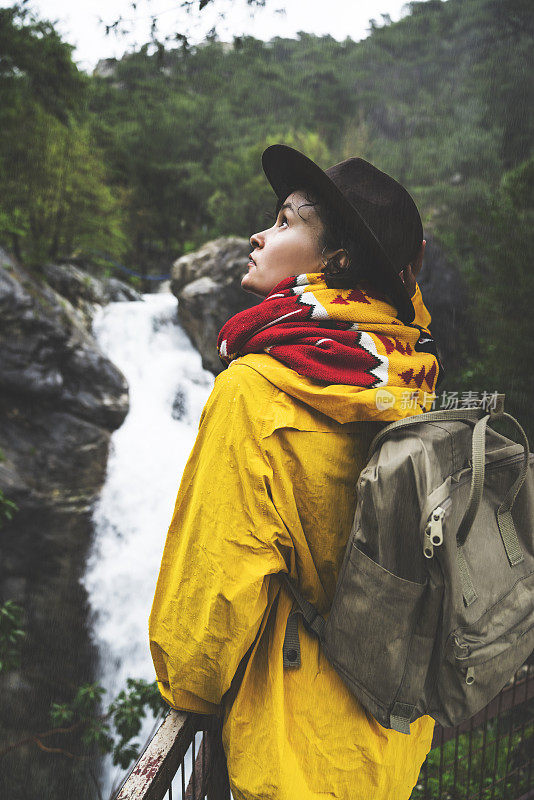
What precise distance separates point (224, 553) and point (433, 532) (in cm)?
39

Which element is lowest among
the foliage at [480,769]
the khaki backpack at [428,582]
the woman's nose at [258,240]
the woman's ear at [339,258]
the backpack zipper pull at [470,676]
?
the foliage at [480,769]

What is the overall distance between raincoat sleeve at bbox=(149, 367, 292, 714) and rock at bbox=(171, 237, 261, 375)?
10.5m

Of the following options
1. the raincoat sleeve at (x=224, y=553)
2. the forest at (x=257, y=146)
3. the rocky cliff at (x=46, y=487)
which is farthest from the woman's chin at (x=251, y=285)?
the rocky cliff at (x=46, y=487)

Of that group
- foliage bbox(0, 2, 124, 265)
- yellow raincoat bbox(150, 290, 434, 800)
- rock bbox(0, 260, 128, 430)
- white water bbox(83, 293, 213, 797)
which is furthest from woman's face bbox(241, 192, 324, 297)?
rock bbox(0, 260, 128, 430)

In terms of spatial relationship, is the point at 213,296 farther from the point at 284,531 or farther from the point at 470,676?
the point at 470,676

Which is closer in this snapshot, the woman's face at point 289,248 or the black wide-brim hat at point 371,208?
the black wide-brim hat at point 371,208

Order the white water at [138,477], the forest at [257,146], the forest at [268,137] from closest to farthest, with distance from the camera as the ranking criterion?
the forest at [257,146] < the white water at [138,477] < the forest at [268,137]

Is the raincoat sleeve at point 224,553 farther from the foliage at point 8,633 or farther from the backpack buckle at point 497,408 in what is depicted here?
the foliage at point 8,633

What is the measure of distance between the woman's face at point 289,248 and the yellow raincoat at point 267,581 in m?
0.30

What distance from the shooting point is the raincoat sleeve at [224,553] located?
3.24ft

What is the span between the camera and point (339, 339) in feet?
3.59

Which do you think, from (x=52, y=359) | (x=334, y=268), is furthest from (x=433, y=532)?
(x=52, y=359)

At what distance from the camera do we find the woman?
1008 mm

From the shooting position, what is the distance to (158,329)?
12398mm
